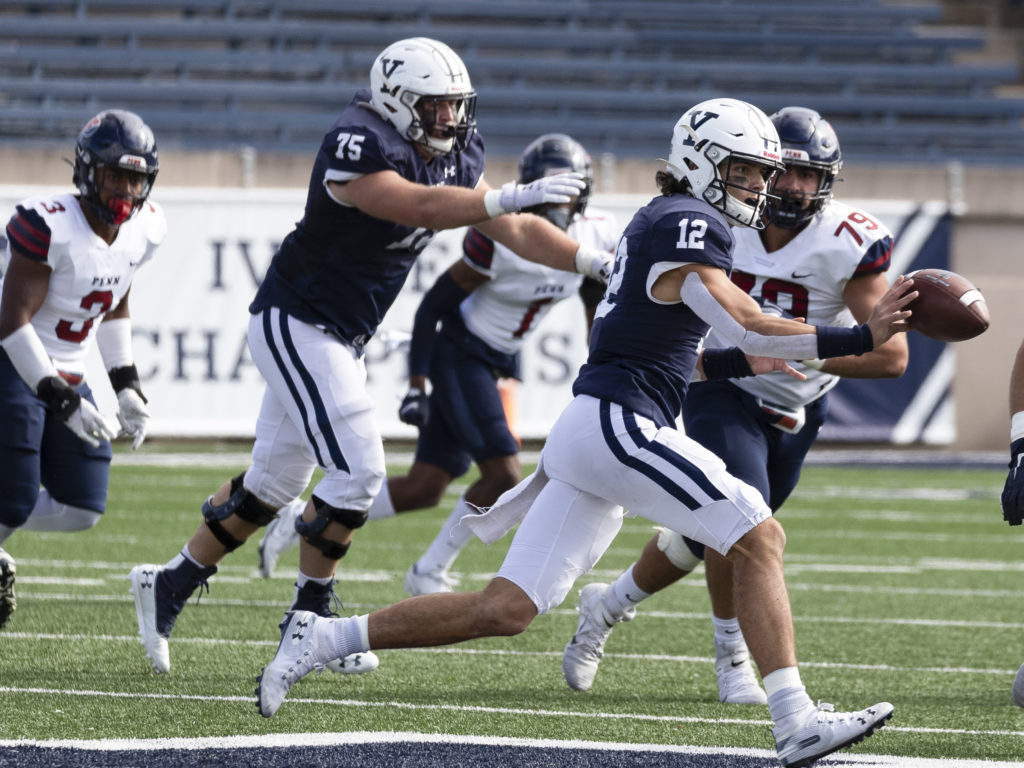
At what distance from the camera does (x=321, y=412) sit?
4082mm

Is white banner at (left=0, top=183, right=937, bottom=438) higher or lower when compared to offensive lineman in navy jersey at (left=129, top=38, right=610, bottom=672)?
lower

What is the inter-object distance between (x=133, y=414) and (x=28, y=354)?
44cm

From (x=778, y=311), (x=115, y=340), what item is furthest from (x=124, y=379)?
(x=778, y=311)

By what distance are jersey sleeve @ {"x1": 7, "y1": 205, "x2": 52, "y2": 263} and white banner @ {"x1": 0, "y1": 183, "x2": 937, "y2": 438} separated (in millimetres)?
7847

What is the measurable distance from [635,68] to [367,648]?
12.9m

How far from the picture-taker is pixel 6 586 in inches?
178

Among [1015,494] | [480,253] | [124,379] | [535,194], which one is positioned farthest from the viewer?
[480,253]

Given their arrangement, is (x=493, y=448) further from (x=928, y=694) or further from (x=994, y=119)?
(x=994, y=119)

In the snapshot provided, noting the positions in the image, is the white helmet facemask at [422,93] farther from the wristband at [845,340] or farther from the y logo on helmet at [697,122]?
the wristband at [845,340]

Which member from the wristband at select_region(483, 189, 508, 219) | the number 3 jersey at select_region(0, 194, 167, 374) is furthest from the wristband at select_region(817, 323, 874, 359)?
the number 3 jersey at select_region(0, 194, 167, 374)

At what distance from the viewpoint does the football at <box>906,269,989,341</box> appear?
345cm

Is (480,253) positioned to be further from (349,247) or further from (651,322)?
(651,322)

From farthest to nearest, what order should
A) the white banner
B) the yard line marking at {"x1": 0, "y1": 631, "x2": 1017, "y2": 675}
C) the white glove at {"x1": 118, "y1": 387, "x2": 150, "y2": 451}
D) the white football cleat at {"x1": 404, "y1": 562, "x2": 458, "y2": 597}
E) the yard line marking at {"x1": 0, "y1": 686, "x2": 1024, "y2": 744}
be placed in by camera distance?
the white banner, the white football cleat at {"x1": 404, "y1": 562, "x2": 458, "y2": 597}, the white glove at {"x1": 118, "y1": 387, "x2": 150, "y2": 451}, the yard line marking at {"x1": 0, "y1": 631, "x2": 1017, "y2": 675}, the yard line marking at {"x1": 0, "y1": 686, "x2": 1024, "y2": 744}

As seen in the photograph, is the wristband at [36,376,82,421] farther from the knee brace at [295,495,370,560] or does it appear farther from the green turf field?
the knee brace at [295,495,370,560]
